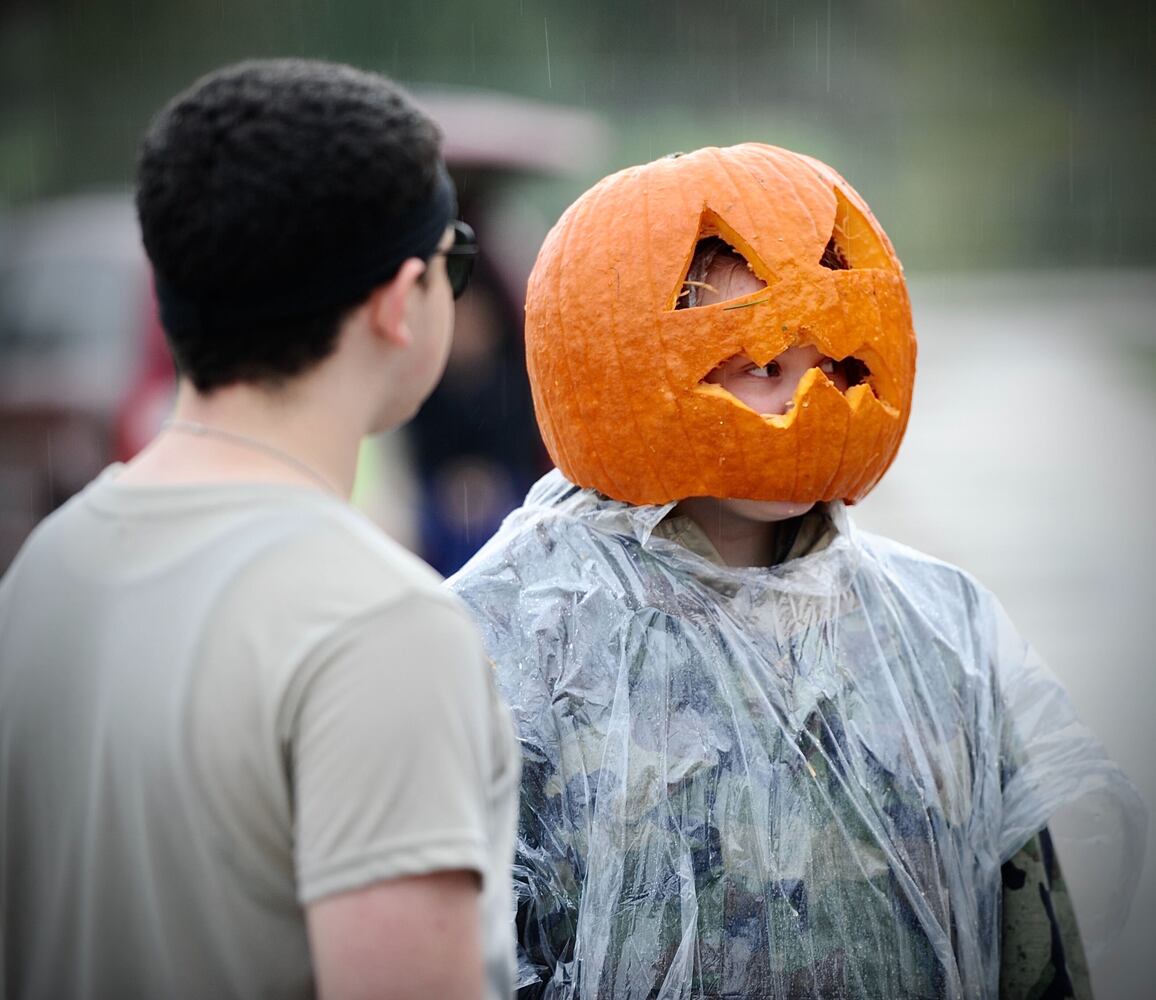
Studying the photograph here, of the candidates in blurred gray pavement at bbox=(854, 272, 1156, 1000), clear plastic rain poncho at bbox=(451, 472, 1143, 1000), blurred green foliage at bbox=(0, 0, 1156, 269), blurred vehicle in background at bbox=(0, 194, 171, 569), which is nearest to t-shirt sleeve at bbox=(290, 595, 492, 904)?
clear plastic rain poncho at bbox=(451, 472, 1143, 1000)

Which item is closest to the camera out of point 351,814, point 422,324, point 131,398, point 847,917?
point 351,814

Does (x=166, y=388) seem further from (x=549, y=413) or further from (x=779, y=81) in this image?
(x=779, y=81)

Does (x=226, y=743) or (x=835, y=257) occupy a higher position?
(x=835, y=257)

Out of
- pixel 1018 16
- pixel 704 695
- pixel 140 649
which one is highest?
pixel 1018 16

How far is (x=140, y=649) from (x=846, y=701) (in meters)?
1.44

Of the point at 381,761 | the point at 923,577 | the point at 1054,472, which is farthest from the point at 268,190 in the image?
the point at 1054,472

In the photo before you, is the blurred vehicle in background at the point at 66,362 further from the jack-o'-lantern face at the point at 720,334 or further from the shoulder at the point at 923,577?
the shoulder at the point at 923,577

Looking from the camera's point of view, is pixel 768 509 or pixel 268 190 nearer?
pixel 268 190

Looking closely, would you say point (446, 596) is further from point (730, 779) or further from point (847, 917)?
point (847, 917)

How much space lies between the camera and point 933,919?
2188mm

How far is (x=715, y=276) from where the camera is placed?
7.54 ft

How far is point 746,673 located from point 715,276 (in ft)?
2.38

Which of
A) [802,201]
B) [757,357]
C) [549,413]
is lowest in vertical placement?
[549,413]

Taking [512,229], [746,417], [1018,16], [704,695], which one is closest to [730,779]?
[704,695]
